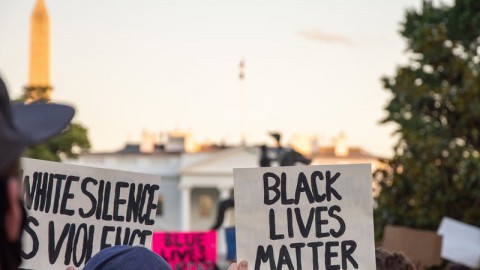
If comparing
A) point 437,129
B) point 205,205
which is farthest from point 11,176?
point 205,205

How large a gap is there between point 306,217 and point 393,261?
864mm

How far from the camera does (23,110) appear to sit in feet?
6.31

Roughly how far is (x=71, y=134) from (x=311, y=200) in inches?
1979

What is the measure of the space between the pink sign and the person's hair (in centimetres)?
302

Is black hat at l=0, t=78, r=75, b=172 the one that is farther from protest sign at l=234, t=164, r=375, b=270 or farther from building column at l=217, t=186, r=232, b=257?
building column at l=217, t=186, r=232, b=257

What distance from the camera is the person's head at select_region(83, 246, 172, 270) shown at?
2.79 metres

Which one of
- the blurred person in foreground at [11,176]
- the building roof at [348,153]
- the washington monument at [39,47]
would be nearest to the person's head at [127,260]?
the blurred person in foreground at [11,176]

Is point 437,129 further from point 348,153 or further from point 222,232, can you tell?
point 348,153

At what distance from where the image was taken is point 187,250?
8430 millimetres

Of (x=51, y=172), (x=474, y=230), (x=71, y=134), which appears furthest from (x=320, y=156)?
(x=51, y=172)

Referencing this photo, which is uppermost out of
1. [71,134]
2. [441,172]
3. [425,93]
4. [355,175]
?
[71,134]

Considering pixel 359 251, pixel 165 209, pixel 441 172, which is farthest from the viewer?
pixel 165 209

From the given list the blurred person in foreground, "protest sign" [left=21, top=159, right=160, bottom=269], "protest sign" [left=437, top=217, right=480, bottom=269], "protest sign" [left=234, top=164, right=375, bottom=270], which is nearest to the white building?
"protest sign" [left=437, top=217, right=480, bottom=269]

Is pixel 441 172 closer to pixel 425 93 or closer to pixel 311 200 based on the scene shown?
pixel 425 93
